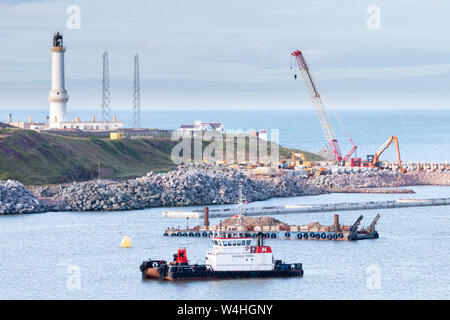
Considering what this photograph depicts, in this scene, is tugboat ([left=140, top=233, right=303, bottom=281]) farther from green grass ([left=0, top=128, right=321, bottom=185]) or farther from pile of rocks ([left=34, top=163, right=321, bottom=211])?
green grass ([left=0, top=128, right=321, bottom=185])

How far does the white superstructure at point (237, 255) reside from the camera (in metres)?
59.5

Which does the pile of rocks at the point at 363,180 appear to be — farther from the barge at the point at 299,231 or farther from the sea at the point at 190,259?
the barge at the point at 299,231

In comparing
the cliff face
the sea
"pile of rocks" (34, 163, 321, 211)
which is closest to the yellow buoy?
the sea

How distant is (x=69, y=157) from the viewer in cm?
12300

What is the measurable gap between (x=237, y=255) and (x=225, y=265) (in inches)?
34.9

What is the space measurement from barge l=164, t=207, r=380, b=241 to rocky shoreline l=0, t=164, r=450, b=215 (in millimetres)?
18615

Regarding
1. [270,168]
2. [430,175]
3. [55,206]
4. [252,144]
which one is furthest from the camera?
[252,144]

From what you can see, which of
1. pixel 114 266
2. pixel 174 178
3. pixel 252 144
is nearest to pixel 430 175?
pixel 252 144

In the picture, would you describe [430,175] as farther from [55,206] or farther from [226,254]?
[226,254]

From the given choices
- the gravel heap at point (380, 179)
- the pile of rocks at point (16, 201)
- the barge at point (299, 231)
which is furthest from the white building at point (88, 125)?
the barge at point (299, 231)

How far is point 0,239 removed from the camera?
253ft

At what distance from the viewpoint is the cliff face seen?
11375 centimetres

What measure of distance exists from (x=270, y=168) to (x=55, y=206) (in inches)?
1360
